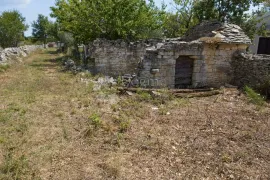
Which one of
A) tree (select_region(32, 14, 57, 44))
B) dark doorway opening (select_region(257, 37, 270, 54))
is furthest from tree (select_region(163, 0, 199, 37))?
tree (select_region(32, 14, 57, 44))

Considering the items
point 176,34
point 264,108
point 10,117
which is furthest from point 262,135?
point 176,34

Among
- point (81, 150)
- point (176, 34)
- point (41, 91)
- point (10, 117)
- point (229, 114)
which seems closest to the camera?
point (81, 150)

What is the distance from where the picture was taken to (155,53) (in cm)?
873

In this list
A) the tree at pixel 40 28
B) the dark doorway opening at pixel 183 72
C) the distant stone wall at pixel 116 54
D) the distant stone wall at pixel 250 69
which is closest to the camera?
the distant stone wall at pixel 250 69

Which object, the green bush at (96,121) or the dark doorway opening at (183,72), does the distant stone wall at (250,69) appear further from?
the green bush at (96,121)

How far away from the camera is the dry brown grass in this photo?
3.53 metres

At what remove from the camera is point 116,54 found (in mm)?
12641

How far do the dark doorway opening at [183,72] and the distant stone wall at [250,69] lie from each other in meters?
1.80

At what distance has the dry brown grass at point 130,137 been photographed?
139 inches

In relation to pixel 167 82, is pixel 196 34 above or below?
above

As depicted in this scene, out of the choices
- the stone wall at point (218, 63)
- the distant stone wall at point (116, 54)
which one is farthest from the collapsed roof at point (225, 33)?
the distant stone wall at point (116, 54)

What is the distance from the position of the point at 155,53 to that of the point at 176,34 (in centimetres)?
812

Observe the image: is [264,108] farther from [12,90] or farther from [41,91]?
[12,90]

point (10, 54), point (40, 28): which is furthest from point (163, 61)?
point (40, 28)
